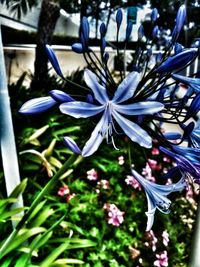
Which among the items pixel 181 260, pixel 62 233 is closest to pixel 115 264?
pixel 62 233

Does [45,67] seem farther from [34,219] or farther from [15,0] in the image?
[34,219]

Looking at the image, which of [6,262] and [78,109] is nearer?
[78,109]

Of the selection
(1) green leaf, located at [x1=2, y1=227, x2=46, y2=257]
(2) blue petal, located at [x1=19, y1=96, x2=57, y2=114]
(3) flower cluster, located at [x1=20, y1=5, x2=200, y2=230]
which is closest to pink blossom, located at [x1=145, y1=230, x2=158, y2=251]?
(1) green leaf, located at [x1=2, y1=227, x2=46, y2=257]

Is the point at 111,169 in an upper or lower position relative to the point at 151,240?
upper

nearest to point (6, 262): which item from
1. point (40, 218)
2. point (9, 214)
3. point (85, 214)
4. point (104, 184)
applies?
point (9, 214)

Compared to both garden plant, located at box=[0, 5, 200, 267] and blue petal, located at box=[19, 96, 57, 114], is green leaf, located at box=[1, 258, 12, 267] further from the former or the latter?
blue petal, located at box=[19, 96, 57, 114]

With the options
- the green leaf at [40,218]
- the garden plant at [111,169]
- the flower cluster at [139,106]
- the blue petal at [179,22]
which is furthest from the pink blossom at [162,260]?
the blue petal at [179,22]

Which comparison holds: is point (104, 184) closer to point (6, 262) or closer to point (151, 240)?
point (151, 240)
